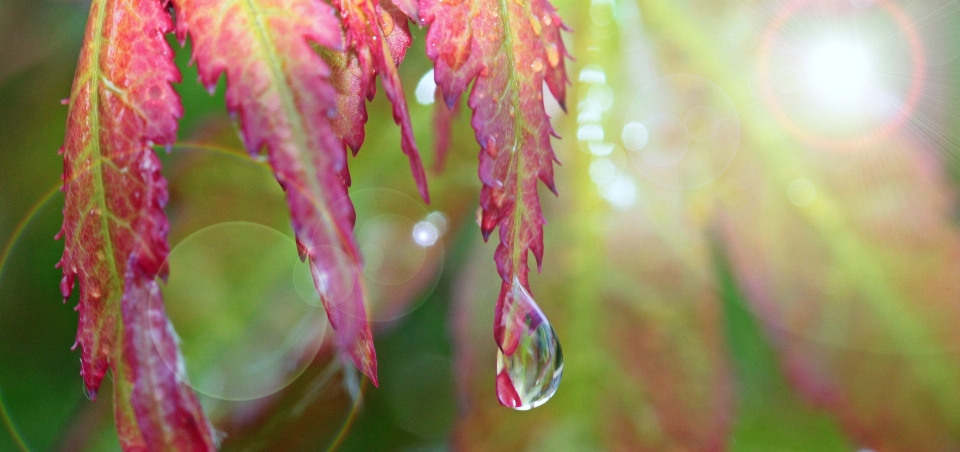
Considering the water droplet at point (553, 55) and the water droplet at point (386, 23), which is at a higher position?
the water droplet at point (386, 23)

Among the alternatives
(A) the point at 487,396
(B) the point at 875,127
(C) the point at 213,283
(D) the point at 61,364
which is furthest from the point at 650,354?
(D) the point at 61,364

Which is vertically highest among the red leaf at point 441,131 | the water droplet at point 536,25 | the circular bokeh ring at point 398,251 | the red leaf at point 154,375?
the water droplet at point 536,25

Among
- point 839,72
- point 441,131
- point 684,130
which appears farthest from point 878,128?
point 441,131

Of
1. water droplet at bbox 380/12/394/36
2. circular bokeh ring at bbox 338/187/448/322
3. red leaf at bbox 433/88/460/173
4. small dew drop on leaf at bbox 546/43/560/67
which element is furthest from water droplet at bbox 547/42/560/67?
circular bokeh ring at bbox 338/187/448/322

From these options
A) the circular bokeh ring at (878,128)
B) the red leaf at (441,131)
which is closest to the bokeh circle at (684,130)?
the circular bokeh ring at (878,128)

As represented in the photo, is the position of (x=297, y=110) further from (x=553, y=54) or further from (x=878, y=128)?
(x=878, y=128)

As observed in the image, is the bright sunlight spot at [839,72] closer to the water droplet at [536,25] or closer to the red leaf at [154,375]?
the water droplet at [536,25]

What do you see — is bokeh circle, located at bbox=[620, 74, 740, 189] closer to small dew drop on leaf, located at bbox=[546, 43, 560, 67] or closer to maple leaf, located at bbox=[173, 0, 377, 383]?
small dew drop on leaf, located at bbox=[546, 43, 560, 67]
